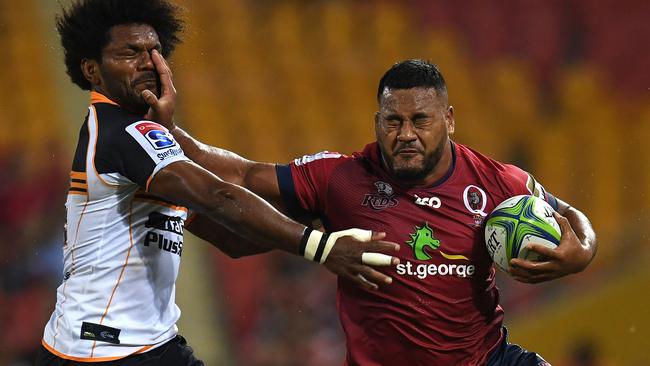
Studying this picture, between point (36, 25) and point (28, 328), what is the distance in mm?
4252

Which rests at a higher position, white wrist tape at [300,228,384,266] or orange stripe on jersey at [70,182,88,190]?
white wrist tape at [300,228,384,266]

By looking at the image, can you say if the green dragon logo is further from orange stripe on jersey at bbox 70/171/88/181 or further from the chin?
orange stripe on jersey at bbox 70/171/88/181

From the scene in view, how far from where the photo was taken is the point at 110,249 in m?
3.86

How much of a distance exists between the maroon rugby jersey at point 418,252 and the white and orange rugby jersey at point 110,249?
2.67 ft

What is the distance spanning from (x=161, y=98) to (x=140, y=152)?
0.52 m

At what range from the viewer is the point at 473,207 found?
437cm

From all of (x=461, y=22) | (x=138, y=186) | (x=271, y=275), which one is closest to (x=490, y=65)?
(x=461, y=22)

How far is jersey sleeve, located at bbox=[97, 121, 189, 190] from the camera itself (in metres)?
3.63

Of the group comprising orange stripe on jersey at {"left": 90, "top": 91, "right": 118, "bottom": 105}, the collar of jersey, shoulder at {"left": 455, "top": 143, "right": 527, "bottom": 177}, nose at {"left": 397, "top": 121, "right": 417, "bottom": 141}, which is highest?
nose at {"left": 397, "top": 121, "right": 417, "bottom": 141}

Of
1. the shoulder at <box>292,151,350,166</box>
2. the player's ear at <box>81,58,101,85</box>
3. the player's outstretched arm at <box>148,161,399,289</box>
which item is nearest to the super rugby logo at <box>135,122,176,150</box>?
the player's outstretched arm at <box>148,161,399,289</box>

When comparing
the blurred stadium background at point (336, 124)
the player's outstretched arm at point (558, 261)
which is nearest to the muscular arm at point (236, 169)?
the player's outstretched arm at point (558, 261)

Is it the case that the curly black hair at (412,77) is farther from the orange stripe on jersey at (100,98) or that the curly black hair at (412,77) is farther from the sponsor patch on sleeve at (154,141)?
the orange stripe on jersey at (100,98)

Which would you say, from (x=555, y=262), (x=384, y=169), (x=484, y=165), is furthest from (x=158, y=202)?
(x=555, y=262)

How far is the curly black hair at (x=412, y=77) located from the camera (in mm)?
4277
